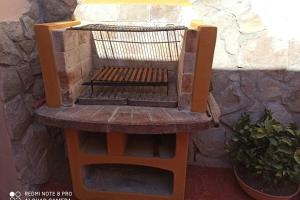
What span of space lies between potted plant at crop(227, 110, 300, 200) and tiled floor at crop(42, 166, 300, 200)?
0.09 meters

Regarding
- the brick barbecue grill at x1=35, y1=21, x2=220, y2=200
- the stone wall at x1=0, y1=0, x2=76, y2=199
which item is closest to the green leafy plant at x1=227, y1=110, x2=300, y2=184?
the brick barbecue grill at x1=35, y1=21, x2=220, y2=200

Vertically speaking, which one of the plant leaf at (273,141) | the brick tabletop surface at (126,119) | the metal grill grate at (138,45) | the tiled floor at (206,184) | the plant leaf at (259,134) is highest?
the metal grill grate at (138,45)

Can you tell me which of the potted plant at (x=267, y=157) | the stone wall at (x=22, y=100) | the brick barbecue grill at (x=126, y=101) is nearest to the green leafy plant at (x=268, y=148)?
the potted plant at (x=267, y=157)

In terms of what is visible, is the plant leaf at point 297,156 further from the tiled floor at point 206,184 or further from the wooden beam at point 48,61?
the wooden beam at point 48,61

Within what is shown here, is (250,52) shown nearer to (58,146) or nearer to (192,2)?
(192,2)

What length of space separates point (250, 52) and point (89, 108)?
1.02 meters

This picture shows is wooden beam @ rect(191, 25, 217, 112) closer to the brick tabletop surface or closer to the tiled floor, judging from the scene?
the brick tabletop surface

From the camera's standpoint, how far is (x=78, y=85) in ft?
4.84

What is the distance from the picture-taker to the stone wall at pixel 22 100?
1.28 metres

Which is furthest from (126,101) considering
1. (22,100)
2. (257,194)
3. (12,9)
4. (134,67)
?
(257,194)

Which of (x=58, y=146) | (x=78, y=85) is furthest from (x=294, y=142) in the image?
(x=58, y=146)

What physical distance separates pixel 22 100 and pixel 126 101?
554 mm

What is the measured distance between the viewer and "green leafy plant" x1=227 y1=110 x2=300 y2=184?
1506mm

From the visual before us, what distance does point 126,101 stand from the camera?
4.59 ft
